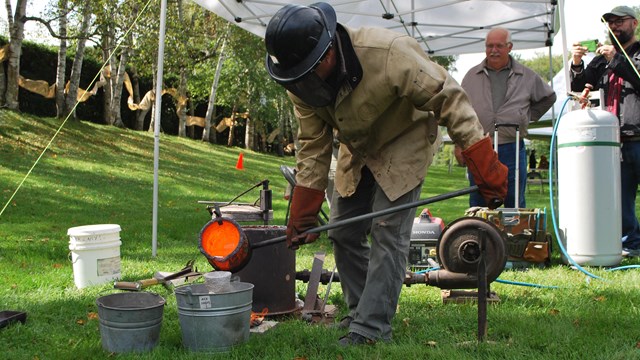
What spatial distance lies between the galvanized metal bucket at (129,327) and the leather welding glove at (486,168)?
170 centimetres

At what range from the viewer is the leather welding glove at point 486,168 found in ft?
9.70

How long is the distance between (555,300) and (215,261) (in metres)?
2.34

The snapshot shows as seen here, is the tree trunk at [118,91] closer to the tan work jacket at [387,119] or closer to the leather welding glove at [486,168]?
the tan work jacket at [387,119]

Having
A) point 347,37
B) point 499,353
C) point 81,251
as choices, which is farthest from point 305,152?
point 81,251

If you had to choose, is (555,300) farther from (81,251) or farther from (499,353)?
(81,251)

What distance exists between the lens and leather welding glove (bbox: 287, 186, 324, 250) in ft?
11.2

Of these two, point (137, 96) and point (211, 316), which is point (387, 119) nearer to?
point (211, 316)

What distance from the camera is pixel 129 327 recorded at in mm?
3191

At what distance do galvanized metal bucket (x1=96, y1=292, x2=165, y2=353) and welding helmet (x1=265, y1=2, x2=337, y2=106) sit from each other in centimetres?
134

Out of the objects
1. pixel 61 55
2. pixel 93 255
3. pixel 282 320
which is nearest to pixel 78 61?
pixel 61 55

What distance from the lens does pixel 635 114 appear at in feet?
19.1

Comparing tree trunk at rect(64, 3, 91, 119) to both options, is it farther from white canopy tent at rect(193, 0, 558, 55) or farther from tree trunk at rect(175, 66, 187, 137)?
white canopy tent at rect(193, 0, 558, 55)

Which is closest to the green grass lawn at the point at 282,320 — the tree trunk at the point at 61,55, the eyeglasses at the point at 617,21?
the eyeglasses at the point at 617,21

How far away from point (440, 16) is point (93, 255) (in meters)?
6.26
